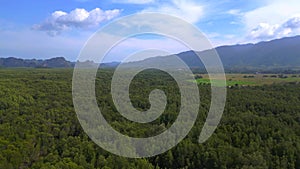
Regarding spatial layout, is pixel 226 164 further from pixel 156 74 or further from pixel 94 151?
pixel 156 74

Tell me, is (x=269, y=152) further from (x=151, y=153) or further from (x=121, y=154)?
(x=121, y=154)

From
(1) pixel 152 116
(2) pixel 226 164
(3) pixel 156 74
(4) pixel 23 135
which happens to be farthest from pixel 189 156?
(3) pixel 156 74

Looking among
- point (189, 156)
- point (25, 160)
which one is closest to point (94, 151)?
point (25, 160)

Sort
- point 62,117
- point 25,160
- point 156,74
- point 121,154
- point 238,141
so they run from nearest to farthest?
point 121,154 < point 25,160 < point 238,141 < point 62,117 < point 156,74

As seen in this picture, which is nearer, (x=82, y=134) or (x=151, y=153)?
(x=151, y=153)

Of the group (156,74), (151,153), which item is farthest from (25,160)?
(156,74)

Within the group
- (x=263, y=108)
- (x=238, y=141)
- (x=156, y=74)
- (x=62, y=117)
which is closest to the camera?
(x=238, y=141)

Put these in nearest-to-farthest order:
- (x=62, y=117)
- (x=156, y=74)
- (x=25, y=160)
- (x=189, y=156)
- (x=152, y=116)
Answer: (x=25, y=160) < (x=189, y=156) < (x=152, y=116) < (x=62, y=117) < (x=156, y=74)

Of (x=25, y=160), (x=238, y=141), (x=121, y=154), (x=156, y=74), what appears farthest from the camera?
(x=156, y=74)

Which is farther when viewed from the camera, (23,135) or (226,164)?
(23,135)
